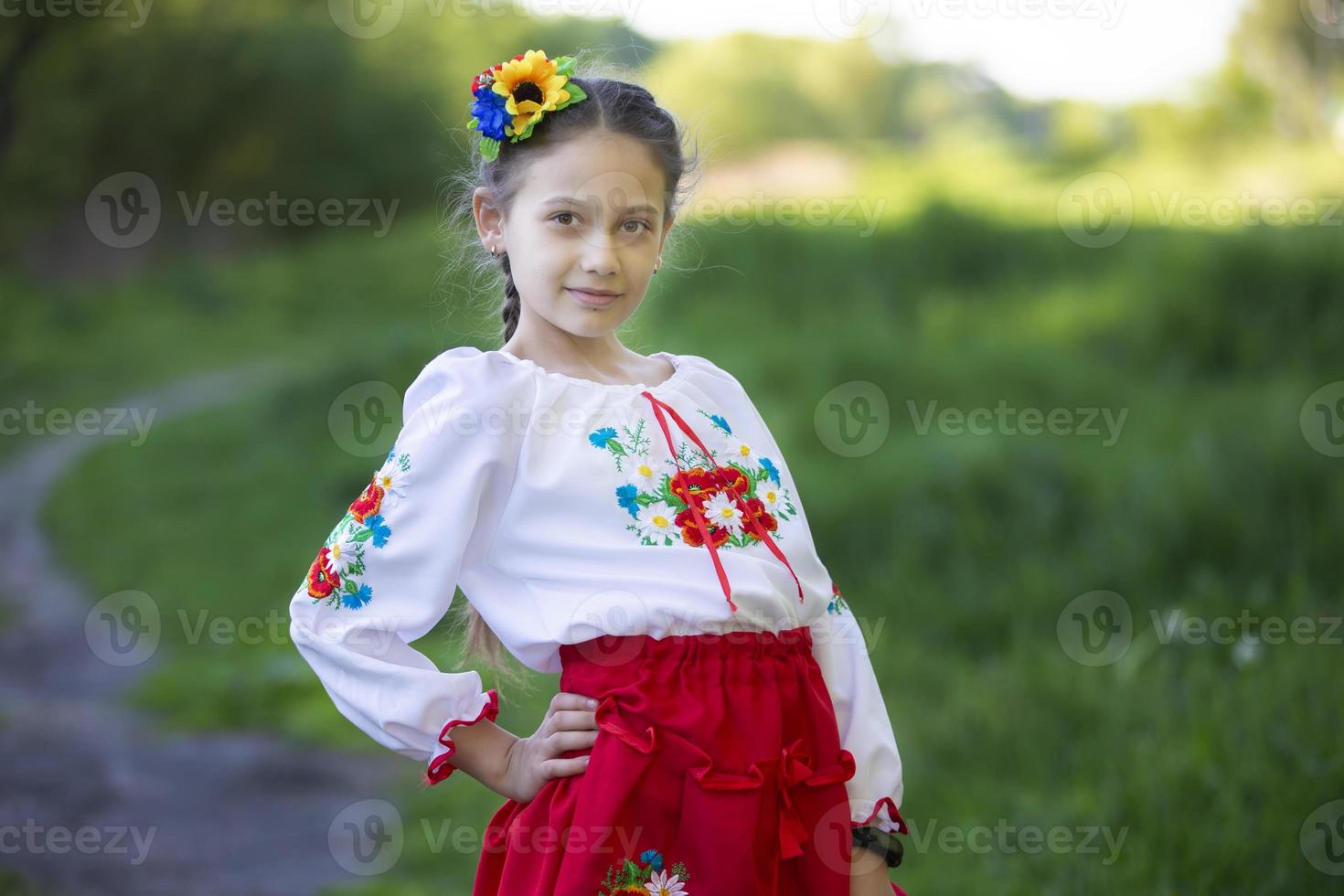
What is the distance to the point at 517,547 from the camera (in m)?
1.69

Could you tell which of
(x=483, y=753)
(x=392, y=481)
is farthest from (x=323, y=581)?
(x=483, y=753)

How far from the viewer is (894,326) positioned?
6.71m

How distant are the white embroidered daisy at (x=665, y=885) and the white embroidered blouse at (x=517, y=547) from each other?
30 cm

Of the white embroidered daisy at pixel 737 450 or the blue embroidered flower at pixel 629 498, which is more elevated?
the white embroidered daisy at pixel 737 450

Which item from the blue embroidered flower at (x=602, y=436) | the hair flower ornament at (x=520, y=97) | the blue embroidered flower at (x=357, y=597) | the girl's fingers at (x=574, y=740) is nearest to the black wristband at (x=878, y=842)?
the girl's fingers at (x=574, y=740)

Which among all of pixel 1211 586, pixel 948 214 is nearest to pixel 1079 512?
pixel 1211 586

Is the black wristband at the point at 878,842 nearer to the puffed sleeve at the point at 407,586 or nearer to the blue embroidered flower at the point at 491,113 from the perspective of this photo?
the puffed sleeve at the point at 407,586

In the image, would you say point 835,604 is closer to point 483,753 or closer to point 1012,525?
point 483,753

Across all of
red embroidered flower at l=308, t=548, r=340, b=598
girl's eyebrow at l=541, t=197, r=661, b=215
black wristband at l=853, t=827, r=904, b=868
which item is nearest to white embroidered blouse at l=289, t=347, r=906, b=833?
red embroidered flower at l=308, t=548, r=340, b=598

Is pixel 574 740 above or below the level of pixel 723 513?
below

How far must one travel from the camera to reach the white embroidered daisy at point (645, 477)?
1.72 metres

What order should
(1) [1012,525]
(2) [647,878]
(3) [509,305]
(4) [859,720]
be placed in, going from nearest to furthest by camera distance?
(2) [647,878] → (4) [859,720] → (3) [509,305] → (1) [1012,525]

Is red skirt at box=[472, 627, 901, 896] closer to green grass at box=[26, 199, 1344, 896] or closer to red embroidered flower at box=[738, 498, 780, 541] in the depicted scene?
red embroidered flower at box=[738, 498, 780, 541]

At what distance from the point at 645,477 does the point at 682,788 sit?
411 mm
